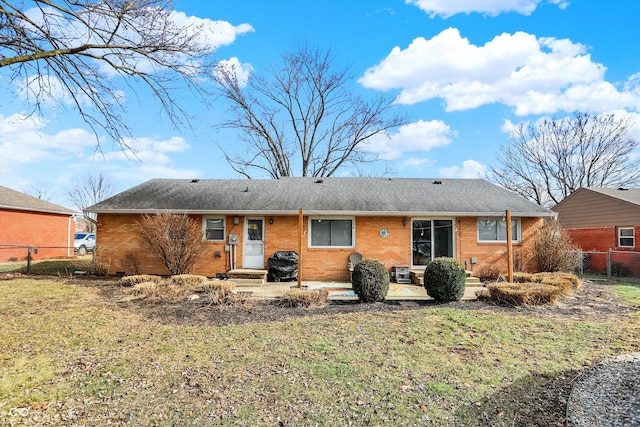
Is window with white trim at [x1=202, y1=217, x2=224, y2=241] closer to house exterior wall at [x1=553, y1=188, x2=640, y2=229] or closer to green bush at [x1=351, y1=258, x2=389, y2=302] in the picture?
green bush at [x1=351, y1=258, x2=389, y2=302]

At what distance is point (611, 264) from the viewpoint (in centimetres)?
1562

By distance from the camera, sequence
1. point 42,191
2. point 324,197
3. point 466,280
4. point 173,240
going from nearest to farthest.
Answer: point 173,240
point 466,280
point 324,197
point 42,191

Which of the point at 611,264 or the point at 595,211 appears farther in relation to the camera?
the point at 595,211

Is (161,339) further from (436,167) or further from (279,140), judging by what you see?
(279,140)

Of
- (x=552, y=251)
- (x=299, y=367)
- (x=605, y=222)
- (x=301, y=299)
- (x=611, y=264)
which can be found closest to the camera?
(x=299, y=367)

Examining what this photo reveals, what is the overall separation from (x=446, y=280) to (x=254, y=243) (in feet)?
23.2

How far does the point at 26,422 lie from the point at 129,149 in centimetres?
Answer: 552

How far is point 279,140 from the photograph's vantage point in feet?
92.1

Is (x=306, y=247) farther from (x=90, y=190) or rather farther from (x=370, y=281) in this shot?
(x=90, y=190)

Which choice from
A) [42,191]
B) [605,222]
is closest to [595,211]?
[605,222]

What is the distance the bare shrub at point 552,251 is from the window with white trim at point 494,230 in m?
0.76

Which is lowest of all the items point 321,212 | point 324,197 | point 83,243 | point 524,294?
point 524,294

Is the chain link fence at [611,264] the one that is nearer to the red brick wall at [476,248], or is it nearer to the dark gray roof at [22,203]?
the red brick wall at [476,248]

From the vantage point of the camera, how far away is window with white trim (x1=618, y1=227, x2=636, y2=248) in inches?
634
